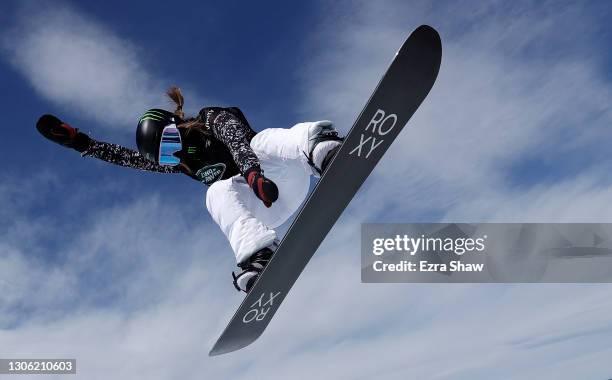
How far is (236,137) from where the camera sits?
184 inches

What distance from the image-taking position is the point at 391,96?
168 inches

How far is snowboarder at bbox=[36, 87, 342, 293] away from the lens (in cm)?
460

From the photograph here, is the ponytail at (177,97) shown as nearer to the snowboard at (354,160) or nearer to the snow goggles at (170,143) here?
the snow goggles at (170,143)

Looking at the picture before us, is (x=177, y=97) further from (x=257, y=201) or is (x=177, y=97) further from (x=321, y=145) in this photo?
(x=321, y=145)

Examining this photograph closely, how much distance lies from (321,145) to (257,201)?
1.04 m

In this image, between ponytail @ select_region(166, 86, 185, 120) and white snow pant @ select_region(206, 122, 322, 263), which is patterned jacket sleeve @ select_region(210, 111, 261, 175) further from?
ponytail @ select_region(166, 86, 185, 120)

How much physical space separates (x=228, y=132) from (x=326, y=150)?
A: 2.81ft

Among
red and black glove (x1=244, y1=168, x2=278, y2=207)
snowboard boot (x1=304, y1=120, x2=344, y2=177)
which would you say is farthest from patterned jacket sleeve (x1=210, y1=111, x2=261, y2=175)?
snowboard boot (x1=304, y1=120, x2=344, y2=177)

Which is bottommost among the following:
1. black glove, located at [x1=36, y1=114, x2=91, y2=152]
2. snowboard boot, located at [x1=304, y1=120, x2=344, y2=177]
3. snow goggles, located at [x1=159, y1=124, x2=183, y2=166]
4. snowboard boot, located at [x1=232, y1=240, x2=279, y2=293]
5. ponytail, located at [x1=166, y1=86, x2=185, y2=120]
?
snowboard boot, located at [x1=232, y1=240, x2=279, y2=293]

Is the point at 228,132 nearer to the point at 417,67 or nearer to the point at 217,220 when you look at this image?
the point at 217,220

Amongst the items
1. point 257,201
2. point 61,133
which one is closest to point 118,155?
point 61,133

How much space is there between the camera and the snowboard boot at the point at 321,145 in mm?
4473

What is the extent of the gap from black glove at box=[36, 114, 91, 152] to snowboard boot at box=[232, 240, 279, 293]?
2393 millimetres

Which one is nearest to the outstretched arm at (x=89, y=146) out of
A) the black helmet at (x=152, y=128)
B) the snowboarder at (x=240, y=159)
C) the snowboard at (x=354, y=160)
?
the snowboarder at (x=240, y=159)
